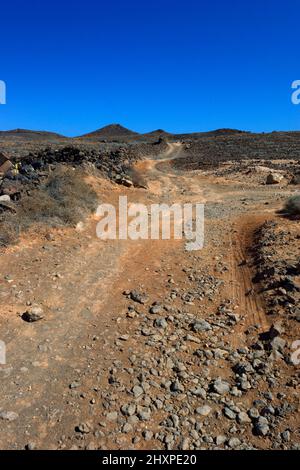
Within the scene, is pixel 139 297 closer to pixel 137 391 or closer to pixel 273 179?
pixel 137 391

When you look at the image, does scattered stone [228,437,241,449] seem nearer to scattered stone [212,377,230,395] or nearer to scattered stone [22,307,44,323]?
scattered stone [212,377,230,395]

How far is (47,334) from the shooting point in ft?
20.8

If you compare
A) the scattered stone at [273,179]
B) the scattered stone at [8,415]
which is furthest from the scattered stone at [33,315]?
the scattered stone at [273,179]

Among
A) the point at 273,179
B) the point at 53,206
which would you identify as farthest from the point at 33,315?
the point at 273,179

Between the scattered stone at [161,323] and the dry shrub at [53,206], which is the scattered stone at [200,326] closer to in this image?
the scattered stone at [161,323]

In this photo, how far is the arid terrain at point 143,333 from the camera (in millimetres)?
4578

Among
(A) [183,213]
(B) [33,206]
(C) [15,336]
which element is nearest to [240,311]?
(C) [15,336]

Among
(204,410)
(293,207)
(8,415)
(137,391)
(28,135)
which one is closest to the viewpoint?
(8,415)

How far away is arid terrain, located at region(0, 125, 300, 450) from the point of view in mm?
4578

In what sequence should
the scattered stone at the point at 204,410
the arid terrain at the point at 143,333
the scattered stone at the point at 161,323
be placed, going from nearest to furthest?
the arid terrain at the point at 143,333 → the scattered stone at the point at 204,410 → the scattered stone at the point at 161,323

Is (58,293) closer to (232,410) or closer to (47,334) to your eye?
(47,334)

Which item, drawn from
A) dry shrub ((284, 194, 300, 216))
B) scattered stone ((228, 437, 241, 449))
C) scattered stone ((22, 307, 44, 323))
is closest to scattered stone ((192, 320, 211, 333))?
scattered stone ((228, 437, 241, 449))

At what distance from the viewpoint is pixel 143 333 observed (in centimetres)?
647

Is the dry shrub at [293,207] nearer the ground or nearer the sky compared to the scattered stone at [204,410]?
nearer the sky
